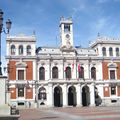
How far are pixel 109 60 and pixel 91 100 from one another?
12.4m

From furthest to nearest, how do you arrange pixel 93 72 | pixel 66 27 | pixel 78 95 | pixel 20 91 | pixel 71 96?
pixel 66 27, pixel 93 72, pixel 71 96, pixel 78 95, pixel 20 91

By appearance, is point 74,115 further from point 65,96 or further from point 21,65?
point 21,65

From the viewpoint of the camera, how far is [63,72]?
3408 inches

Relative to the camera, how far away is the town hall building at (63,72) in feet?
273

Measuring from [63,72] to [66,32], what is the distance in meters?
11.1

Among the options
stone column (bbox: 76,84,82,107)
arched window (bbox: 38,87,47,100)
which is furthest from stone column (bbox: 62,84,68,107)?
arched window (bbox: 38,87,47,100)

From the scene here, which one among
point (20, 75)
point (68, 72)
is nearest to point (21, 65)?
point (20, 75)

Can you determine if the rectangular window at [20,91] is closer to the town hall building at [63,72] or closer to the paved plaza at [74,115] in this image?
the town hall building at [63,72]

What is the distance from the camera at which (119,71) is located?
90375mm

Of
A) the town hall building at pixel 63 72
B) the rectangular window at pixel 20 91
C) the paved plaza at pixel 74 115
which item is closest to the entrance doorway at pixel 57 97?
the town hall building at pixel 63 72

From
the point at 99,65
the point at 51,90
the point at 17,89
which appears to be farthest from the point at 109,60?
the point at 17,89

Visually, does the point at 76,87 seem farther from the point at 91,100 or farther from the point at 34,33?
the point at 34,33

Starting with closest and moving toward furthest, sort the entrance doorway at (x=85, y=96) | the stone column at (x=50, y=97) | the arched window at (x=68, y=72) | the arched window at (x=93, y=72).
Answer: the stone column at (x=50, y=97) → the entrance doorway at (x=85, y=96) → the arched window at (x=68, y=72) → the arched window at (x=93, y=72)

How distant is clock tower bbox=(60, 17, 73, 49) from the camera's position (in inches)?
3514
